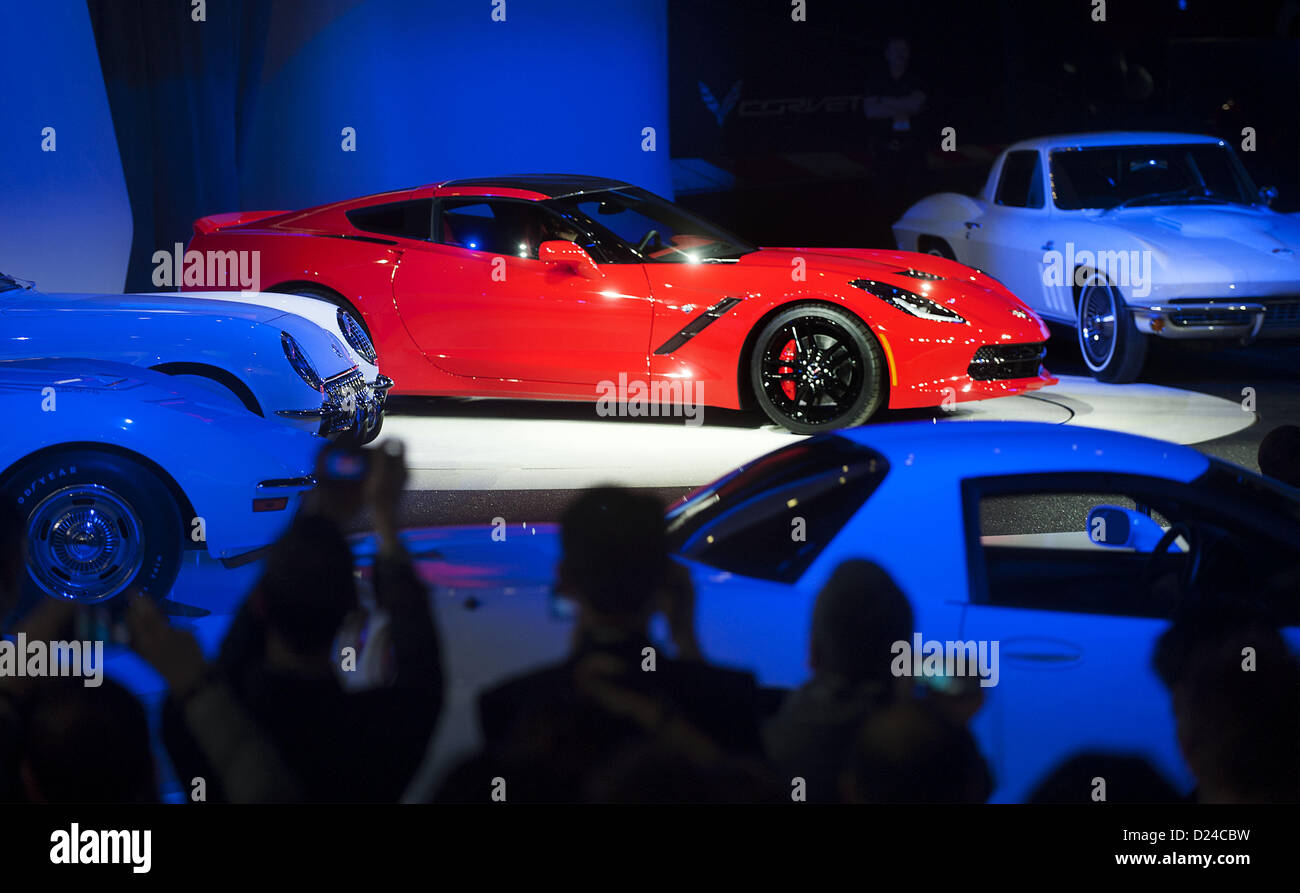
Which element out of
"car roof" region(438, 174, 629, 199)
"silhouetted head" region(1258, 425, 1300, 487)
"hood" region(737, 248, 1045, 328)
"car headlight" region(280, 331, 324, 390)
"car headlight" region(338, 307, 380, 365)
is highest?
"car roof" region(438, 174, 629, 199)

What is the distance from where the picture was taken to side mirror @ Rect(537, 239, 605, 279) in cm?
785

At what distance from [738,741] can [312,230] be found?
629 cm

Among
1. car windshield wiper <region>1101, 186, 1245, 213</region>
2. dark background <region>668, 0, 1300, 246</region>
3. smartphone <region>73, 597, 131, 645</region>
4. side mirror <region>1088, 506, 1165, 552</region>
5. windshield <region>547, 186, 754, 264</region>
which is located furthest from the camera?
dark background <region>668, 0, 1300, 246</region>

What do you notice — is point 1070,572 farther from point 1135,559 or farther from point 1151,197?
point 1151,197

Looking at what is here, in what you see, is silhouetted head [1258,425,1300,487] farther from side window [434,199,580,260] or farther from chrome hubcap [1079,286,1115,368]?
chrome hubcap [1079,286,1115,368]

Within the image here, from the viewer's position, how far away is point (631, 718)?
9.82 feet

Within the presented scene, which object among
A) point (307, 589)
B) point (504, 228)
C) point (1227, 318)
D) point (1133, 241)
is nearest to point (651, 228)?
point (504, 228)

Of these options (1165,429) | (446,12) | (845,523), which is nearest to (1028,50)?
(446,12)

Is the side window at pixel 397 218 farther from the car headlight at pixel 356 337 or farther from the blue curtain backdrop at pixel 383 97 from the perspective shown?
the blue curtain backdrop at pixel 383 97

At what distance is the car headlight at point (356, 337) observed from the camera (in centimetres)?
746

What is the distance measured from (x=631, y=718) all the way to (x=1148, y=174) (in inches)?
328

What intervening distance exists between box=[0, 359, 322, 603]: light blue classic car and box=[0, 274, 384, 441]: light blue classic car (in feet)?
4.07

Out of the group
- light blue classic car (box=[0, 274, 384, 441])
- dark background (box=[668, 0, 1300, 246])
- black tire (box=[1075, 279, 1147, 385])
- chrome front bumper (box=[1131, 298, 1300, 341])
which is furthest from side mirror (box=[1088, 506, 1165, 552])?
dark background (box=[668, 0, 1300, 246])

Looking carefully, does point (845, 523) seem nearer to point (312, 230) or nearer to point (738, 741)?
point (738, 741)
